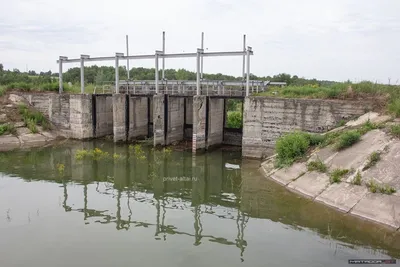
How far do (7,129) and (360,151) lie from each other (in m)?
24.7

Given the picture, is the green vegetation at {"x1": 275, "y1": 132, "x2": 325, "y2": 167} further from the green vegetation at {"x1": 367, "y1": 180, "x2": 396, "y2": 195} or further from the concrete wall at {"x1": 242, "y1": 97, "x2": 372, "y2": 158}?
the green vegetation at {"x1": 367, "y1": 180, "x2": 396, "y2": 195}

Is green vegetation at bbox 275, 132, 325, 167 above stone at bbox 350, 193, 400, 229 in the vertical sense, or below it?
above

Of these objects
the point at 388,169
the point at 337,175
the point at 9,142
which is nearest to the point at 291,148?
the point at 337,175

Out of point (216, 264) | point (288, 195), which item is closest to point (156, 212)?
point (216, 264)

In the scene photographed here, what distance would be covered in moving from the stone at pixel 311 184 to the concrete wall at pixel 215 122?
9.70 m

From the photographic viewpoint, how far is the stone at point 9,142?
1026 inches

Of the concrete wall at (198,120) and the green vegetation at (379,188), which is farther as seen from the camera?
the concrete wall at (198,120)

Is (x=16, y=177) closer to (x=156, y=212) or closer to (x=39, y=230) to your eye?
(x=39, y=230)

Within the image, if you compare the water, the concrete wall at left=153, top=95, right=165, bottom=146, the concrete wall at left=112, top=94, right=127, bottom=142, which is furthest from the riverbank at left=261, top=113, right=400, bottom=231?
the concrete wall at left=112, top=94, right=127, bottom=142

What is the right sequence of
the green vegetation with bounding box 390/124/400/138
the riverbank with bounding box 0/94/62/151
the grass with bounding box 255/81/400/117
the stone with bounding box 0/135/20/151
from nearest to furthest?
the green vegetation with bounding box 390/124/400/138
the grass with bounding box 255/81/400/117
the stone with bounding box 0/135/20/151
the riverbank with bounding box 0/94/62/151

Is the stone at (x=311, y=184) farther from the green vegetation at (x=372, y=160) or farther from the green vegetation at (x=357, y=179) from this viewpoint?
the green vegetation at (x=372, y=160)

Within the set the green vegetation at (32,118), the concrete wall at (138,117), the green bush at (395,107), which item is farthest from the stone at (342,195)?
the green vegetation at (32,118)

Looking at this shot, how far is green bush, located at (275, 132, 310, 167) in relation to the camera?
17562 millimetres

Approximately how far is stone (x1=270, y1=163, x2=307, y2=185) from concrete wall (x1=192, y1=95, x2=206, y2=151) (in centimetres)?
719
